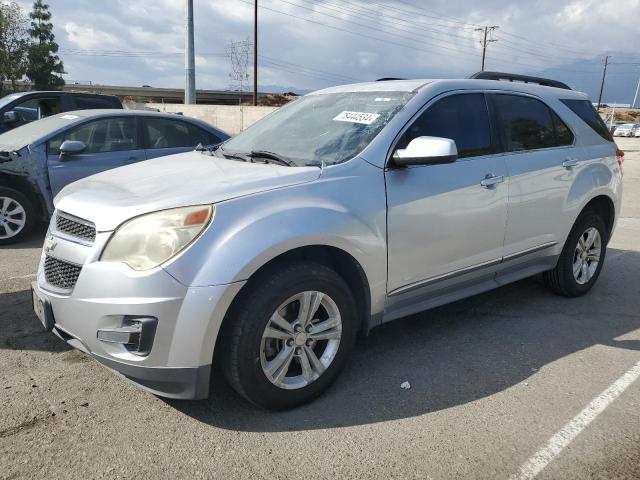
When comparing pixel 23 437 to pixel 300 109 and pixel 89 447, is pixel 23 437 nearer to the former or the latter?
pixel 89 447

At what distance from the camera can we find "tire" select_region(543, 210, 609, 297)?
4.58 m

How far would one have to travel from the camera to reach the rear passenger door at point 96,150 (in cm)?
632

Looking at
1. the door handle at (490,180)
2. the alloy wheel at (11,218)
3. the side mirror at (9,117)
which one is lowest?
the alloy wheel at (11,218)

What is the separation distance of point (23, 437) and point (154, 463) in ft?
2.31

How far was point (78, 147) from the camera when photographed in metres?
6.14

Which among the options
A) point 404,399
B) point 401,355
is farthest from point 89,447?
point 401,355

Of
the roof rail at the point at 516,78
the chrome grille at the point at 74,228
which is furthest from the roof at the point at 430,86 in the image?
the chrome grille at the point at 74,228

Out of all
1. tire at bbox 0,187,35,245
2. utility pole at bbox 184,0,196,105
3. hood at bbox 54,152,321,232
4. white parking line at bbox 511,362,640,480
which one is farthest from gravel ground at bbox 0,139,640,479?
utility pole at bbox 184,0,196,105

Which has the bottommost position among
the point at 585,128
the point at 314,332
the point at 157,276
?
the point at 314,332

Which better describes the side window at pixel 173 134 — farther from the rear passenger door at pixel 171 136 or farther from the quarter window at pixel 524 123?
the quarter window at pixel 524 123

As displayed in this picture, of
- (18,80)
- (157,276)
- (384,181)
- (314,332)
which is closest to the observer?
(157,276)

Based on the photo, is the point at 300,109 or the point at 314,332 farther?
the point at 300,109

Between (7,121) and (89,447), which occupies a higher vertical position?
(7,121)

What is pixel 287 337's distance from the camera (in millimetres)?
2793
